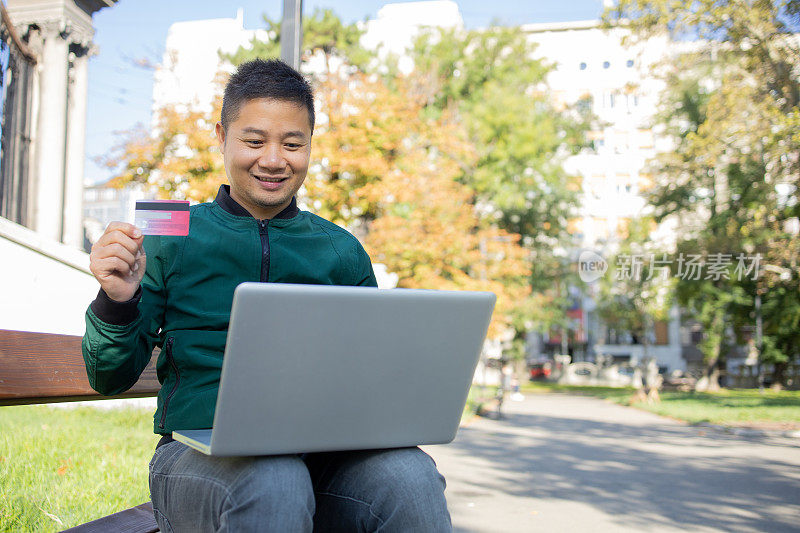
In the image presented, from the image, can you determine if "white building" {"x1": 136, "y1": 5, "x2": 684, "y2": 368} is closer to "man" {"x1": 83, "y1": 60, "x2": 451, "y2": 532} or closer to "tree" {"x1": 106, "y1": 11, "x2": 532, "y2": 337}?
"tree" {"x1": 106, "y1": 11, "x2": 532, "y2": 337}

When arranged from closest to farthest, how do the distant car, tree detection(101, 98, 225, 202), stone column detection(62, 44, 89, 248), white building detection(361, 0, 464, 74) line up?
stone column detection(62, 44, 89, 248) < tree detection(101, 98, 225, 202) < white building detection(361, 0, 464, 74) < the distant car

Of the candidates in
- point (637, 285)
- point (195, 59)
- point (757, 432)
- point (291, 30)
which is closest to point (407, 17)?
point (195, 59)

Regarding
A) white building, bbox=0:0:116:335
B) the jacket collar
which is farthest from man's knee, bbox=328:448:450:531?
white building, bbox=0:0:116:335

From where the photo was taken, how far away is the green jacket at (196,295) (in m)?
1.51

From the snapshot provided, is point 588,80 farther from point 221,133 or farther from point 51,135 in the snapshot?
point 221,133

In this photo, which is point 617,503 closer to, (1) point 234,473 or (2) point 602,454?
(2) point 602,454

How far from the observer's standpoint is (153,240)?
5.71 ft

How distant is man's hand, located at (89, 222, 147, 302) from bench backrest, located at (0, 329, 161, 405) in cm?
51

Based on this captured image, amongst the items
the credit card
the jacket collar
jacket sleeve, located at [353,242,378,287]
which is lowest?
Answer: jacket sleeve, located at [353,242,378,287]

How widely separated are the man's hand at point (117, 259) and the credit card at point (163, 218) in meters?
0.02

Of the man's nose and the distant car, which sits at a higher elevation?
the man's nose

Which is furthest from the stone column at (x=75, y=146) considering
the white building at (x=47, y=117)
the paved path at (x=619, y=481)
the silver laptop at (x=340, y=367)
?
the silver laptop at (x=340, y=367)

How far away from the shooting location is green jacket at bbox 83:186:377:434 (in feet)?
4.97

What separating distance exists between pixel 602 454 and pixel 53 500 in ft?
21.6
